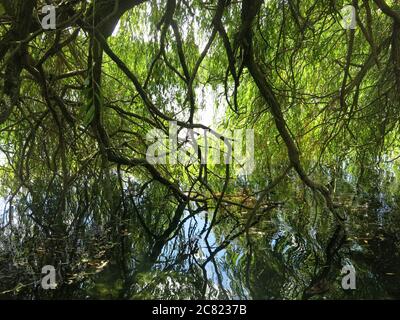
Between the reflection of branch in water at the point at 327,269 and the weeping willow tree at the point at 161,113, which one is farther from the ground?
the weeping willow tree at the point at 161,113

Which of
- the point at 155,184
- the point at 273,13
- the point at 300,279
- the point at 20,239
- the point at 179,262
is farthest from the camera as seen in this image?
the point at 155,184

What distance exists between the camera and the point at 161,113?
6.86 feet

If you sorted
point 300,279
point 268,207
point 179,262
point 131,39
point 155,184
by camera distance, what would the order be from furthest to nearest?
point 155,184
point 131,39
point 268,207
point 179,262
point 300,279

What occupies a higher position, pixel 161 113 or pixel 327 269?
pixel 161 113

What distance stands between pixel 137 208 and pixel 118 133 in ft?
1.55

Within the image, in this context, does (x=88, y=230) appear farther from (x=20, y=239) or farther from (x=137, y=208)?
(x=137, y=208)

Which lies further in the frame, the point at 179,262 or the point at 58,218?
the point at 58,218

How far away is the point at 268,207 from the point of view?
2.95m

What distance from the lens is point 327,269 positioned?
206 centimetres

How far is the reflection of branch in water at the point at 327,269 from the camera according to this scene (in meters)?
1.87

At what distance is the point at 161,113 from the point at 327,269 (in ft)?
3.02

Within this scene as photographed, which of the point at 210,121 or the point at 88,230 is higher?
the point at 210,121

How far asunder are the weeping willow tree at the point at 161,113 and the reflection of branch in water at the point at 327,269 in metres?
0.19

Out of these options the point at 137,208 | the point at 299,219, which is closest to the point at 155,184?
the point at 137,208
